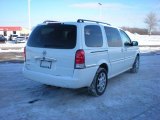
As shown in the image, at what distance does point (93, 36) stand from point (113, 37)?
1.32 metres

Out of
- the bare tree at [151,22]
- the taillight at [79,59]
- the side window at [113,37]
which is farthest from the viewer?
the bare tree at [151,22]

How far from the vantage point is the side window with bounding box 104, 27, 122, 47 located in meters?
6.51

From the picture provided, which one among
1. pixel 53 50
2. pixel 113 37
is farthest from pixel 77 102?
pixel 113 37

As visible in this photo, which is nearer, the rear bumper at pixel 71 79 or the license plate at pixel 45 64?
the rear bumper at pixel 71 79

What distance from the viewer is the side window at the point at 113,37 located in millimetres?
6510

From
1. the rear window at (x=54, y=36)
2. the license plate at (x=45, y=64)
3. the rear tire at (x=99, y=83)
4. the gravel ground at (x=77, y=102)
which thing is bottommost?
the gravel ground at (x=77, y=102)

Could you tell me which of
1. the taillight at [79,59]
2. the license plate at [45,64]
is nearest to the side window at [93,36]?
the taillight at [79,59]

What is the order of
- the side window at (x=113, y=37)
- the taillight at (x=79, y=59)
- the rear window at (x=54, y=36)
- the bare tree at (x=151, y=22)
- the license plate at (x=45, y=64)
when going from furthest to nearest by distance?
the bare tree at (x=151, y=22)
the side window at (x=113, y=37)
the license plate at (x=45, y=64)
the rear window at (x=54, y=36)
the taillight at (x=79, y=59)

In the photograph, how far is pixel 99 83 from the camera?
6.06 m

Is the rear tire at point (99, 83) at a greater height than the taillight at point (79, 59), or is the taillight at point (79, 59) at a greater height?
the taillight at point (79, 59)

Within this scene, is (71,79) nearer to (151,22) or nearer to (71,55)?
(71,55)

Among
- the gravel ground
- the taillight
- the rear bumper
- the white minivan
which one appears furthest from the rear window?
the gravel ground

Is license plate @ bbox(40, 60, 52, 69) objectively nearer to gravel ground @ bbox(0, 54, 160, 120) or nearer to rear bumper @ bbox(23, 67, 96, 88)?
rear bumper @ bbox(23, 67, 96, 88)

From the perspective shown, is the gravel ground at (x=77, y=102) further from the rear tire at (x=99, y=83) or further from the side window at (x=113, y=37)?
the side window at (x=113, y=37)
